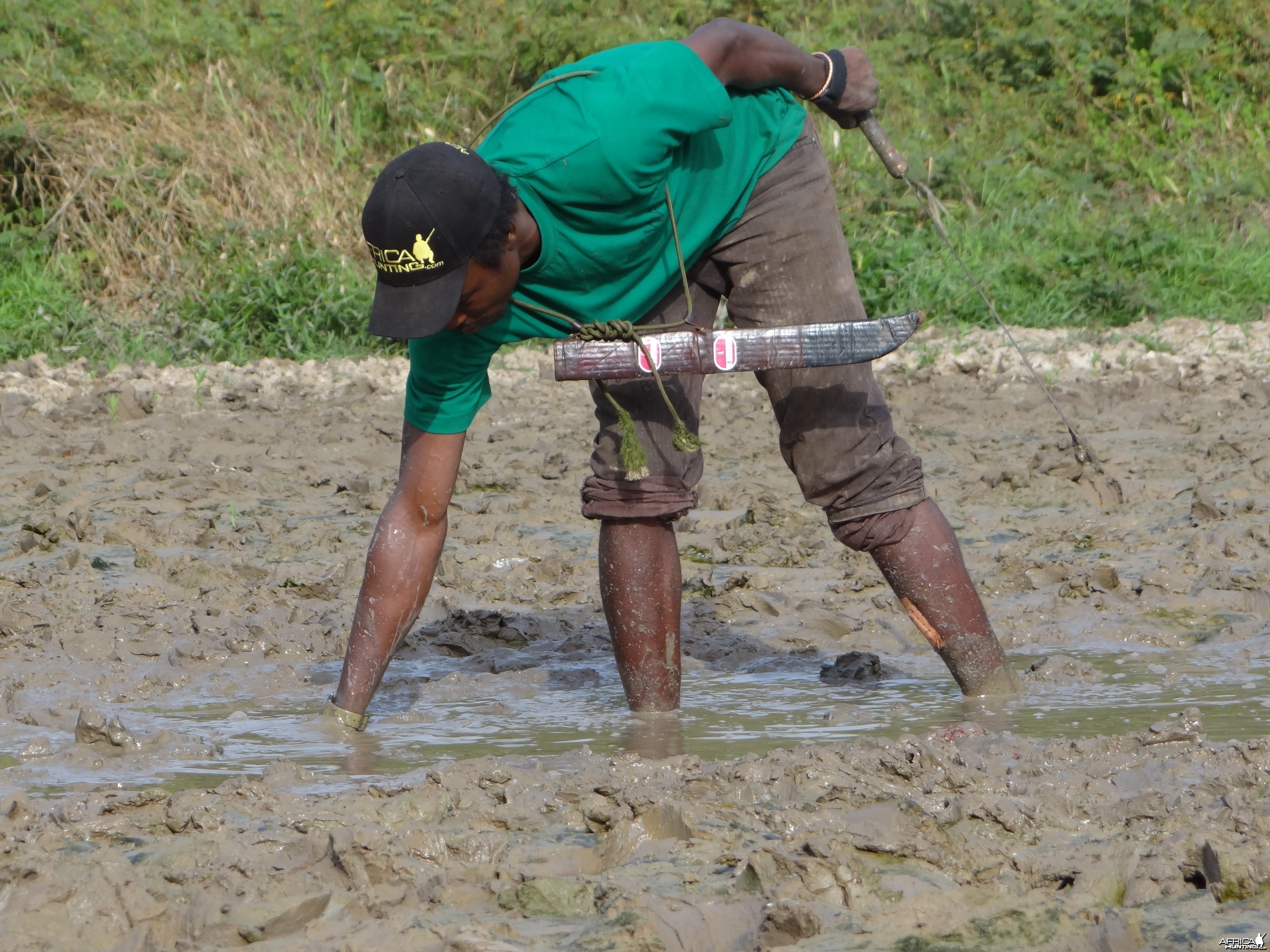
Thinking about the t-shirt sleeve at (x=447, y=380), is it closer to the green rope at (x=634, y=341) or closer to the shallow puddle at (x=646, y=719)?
the green rope at (x=634, y=341)

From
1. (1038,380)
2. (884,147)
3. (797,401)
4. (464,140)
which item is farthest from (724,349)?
(464,140)

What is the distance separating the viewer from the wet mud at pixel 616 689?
7.04 feet

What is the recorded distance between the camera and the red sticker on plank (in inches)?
119

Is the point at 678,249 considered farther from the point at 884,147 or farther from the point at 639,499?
the point at 884,147

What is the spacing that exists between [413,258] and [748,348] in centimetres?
76

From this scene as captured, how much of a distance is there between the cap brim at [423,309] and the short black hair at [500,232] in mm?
49

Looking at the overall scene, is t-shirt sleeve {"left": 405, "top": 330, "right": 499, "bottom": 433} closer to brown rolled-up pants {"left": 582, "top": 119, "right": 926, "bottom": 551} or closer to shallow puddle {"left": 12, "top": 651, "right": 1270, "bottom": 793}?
brown rolled-up pants {"left": 582, "top": 119, "right": 926, "bottom": 551}

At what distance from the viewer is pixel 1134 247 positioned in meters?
8.20

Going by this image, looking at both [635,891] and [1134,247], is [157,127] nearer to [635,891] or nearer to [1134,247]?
[1134,247]

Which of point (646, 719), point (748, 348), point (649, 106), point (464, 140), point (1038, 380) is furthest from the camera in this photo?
point (464, 140)

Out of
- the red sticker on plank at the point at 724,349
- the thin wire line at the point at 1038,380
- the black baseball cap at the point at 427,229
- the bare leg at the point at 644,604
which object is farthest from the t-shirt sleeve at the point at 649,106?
the thin wire line at the point at 1038,380

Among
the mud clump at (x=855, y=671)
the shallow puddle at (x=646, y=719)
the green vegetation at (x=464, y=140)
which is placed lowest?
the shallow puddle at (x=646, y=719)

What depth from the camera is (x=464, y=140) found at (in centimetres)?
938

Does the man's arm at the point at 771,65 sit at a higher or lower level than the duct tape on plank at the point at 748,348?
higher
